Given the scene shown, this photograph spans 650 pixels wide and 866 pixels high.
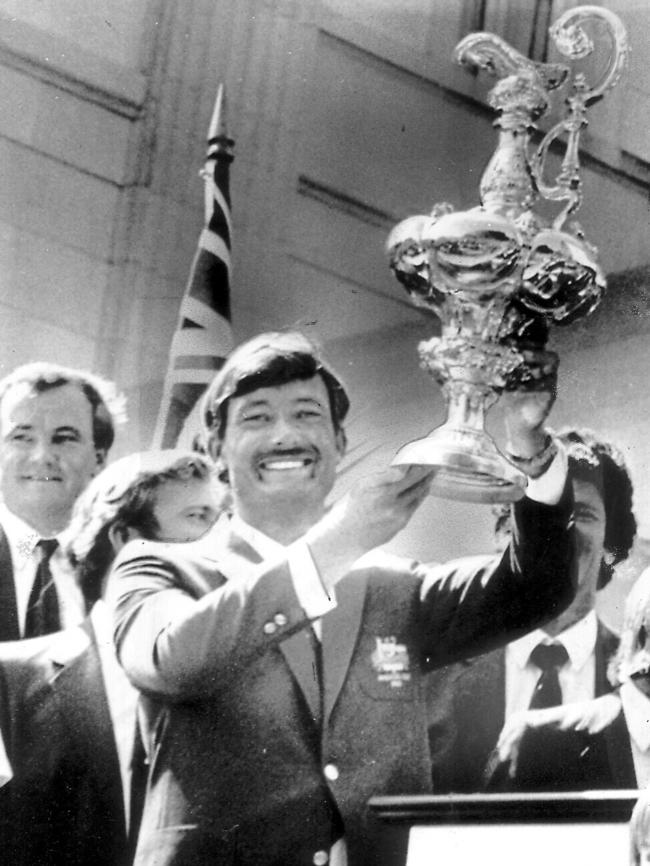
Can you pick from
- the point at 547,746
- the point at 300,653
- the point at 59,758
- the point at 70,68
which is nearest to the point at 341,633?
the point at 300,653

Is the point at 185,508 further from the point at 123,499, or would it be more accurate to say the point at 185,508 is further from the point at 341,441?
the point at 341,441

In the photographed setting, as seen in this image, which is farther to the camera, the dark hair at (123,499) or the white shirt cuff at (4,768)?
the dark hair at (123,499)

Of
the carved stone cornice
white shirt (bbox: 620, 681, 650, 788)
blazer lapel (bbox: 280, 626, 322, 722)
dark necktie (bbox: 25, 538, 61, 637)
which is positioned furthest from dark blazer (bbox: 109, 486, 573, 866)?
the carved stone cornice

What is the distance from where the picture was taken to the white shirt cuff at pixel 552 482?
3143 mm

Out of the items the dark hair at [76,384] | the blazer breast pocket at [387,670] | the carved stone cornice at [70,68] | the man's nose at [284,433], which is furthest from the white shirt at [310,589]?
the carved stone cornice at [70,68]

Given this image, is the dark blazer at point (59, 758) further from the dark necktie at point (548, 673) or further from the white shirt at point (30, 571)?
the dark necktie at point (548, 673)

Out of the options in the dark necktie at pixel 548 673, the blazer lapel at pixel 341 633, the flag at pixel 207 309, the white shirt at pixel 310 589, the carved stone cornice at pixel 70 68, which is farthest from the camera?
the carved stone cornice at pixel 70 68

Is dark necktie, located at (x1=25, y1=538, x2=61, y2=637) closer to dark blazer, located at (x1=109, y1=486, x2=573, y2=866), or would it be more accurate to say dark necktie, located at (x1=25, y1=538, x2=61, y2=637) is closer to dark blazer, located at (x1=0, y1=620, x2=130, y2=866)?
dark blazer, located at (x1=0, y1=620, x2=130, y2=866)

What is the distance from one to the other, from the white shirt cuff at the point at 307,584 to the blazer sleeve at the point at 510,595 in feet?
0.81

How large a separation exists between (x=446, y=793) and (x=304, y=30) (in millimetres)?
1727

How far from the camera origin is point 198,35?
3416 millimetres

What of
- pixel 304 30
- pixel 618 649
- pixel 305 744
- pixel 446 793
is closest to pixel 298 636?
pixel 305 744

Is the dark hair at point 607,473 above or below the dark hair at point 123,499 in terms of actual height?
above

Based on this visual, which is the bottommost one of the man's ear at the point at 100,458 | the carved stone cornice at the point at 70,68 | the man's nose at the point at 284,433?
the man's ear at the point at 100,458
